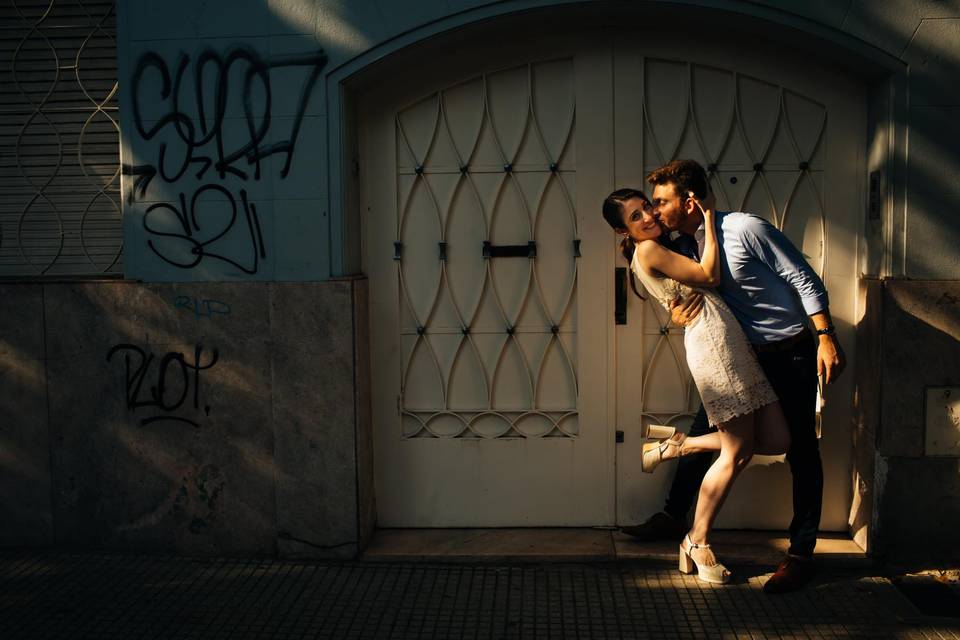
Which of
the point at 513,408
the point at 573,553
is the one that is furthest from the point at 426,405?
the point at 573,553

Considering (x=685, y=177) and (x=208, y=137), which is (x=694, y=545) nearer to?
(x=685, y=177)

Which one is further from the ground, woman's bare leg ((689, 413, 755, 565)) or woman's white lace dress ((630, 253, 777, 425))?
woman's white lace dress ((630, 253, 777, 425))

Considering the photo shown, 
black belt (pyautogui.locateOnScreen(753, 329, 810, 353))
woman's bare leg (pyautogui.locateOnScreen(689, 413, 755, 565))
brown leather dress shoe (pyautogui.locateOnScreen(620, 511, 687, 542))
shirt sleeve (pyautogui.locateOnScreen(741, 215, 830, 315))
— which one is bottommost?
brown leather dress shoe (pyautogui.locateOnScreen(620, 511, 687, 542))

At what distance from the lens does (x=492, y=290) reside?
493 centimetres

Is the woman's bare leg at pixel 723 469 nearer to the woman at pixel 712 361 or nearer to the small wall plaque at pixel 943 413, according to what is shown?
the woman at pixel 712 361

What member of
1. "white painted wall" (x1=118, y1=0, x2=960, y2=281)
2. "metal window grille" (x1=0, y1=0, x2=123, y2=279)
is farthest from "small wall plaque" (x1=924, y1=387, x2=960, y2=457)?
"metal window grille" (x1=0, y1=0, x2=123, y2=279)

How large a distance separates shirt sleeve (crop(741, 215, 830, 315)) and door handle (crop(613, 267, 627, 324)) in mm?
813

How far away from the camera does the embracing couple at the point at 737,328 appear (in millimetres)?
4168

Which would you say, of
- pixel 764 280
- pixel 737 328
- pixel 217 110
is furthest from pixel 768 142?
pixel 217 110

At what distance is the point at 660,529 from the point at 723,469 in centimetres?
60

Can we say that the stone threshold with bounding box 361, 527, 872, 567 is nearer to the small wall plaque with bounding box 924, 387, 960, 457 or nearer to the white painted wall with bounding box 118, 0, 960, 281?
the small wall plaque with bounding box 924, 387, 960, 457

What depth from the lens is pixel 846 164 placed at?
4.75 meters

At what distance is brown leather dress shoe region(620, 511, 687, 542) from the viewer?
4.73 m

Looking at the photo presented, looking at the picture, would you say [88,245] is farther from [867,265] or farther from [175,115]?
[867,265]
